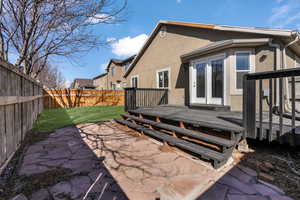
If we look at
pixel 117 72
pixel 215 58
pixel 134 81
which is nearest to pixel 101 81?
pixel 117 72

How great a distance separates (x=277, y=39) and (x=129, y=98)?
5.47 metres

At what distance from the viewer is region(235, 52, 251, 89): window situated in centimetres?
506

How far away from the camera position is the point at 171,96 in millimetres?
8273

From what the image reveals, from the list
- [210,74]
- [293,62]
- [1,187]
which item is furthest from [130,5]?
[293,62]

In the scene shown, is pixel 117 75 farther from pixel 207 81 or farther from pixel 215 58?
pixel 215 58

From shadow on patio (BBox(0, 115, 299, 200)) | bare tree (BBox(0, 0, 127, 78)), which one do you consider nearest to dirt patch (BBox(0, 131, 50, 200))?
shadow on patio (BBox(0, 115, 299, 200))

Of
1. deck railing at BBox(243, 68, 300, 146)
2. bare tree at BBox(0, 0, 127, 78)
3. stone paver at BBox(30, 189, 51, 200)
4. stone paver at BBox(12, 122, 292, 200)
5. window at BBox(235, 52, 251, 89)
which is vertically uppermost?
bare tree at BBox(0, 0, 127, 78)

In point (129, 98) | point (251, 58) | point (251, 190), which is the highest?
point (251, 58)

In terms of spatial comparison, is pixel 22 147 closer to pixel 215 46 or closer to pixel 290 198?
pixel 290 198

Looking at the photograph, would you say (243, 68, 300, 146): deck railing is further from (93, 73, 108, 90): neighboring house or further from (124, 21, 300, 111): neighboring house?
(93, 73, 108, 90): neighboring house

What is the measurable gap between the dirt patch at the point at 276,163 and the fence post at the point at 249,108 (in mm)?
471

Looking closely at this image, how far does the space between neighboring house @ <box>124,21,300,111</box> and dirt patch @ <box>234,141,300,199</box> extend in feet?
6.43

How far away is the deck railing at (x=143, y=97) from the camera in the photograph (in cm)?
639

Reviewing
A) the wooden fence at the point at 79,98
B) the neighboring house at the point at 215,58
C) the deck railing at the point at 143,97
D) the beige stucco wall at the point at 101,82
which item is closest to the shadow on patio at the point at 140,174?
the neighboring house at the point at 215,58
